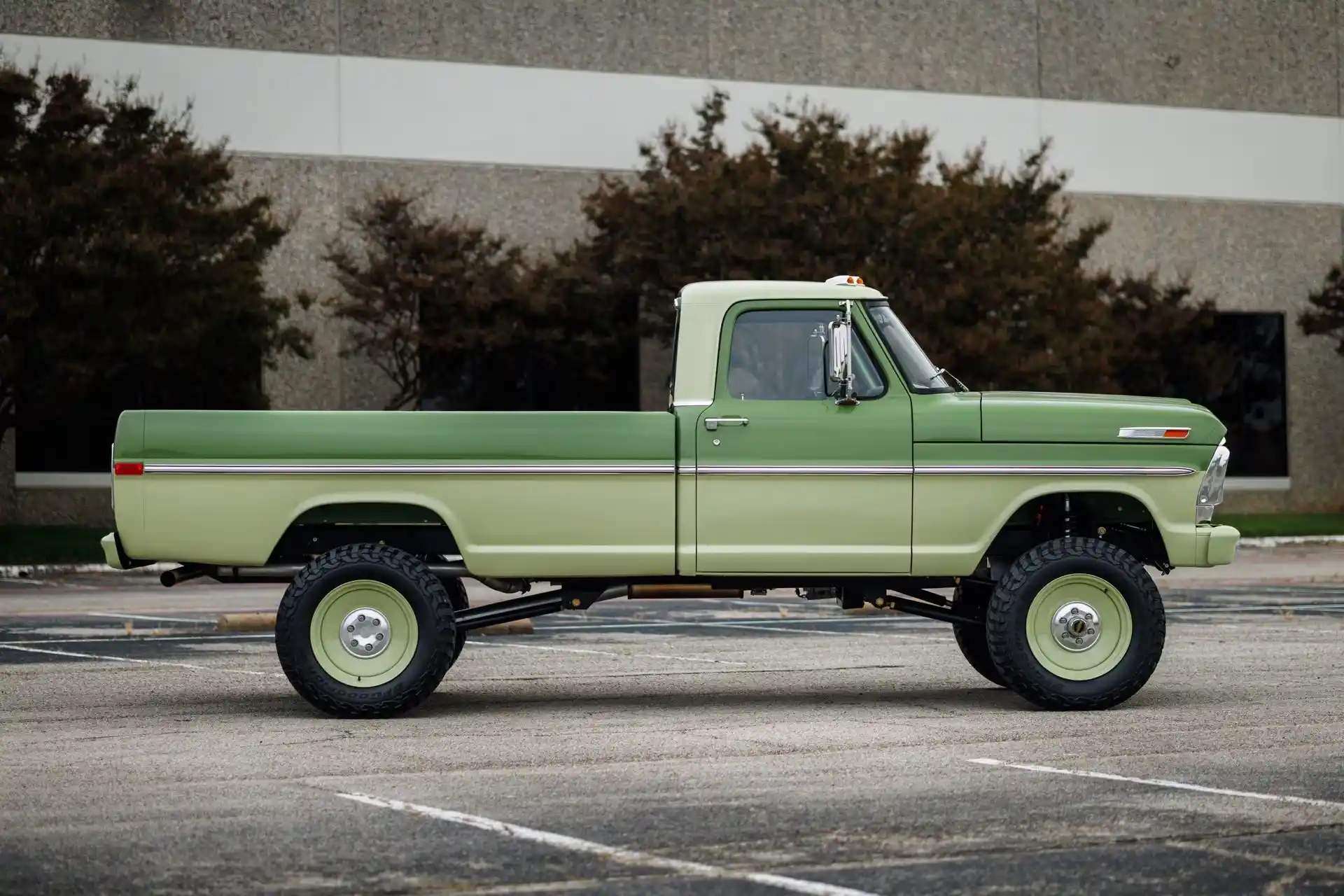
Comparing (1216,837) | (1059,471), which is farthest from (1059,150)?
(1216,837)

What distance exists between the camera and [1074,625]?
37.1 feet

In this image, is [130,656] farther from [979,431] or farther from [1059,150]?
[1059,150]

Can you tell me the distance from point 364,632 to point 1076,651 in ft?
13.2

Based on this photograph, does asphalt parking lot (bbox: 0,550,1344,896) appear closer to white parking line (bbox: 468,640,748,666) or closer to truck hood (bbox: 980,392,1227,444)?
white parking line (bbox: 468,640,748,666)

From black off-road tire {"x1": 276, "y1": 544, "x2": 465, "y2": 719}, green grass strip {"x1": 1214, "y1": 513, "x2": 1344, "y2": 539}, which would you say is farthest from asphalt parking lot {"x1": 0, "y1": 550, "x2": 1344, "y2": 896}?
green grass strip {"x1": 1214, "y1": 513, "x2": 1344, "y2": 539}

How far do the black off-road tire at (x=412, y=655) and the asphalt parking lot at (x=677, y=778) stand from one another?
185 mm

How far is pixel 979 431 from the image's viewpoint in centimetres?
1124

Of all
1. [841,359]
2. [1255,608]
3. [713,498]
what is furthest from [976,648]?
[1255,608]

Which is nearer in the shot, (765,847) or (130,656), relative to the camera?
(765,847)

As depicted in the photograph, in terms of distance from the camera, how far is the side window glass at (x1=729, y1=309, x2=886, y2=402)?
37.1 feet

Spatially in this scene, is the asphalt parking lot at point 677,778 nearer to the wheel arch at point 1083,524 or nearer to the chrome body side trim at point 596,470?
the wheel arch at point 1083,524

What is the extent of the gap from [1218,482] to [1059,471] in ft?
3.34

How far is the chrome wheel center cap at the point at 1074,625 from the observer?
11.3 meters

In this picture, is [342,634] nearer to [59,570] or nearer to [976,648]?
[976,648]
